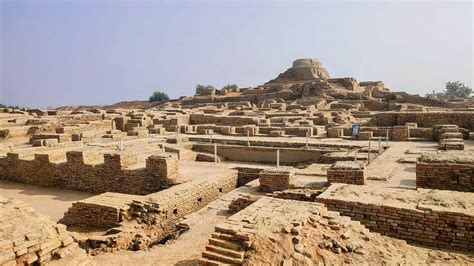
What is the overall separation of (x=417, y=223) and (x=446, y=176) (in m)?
2.28

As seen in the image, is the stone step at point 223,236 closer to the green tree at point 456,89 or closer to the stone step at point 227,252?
the stone step at point 227,252

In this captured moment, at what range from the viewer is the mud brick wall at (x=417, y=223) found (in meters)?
4.95

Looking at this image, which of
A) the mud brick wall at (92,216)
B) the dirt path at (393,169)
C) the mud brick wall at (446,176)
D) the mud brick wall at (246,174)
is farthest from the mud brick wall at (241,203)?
the mud brick wall at (246,174)

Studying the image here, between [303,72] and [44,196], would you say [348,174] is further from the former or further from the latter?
[303,72]

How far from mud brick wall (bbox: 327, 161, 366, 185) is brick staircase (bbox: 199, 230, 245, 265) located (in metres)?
4.08

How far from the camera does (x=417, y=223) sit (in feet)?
17.1

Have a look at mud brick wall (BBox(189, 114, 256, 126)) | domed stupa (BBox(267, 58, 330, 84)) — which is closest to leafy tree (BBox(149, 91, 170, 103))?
domed stupa (BBox(267, 58, 330, 84))

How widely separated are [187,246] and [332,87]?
37.2 m

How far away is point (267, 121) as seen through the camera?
73.2 feet

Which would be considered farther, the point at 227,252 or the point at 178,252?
the point at 178,252

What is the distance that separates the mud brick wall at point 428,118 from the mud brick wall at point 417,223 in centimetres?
1393

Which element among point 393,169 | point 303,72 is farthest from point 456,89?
point 393,169

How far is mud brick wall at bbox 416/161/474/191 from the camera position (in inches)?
263

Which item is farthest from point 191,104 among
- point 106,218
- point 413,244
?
point 413,244
